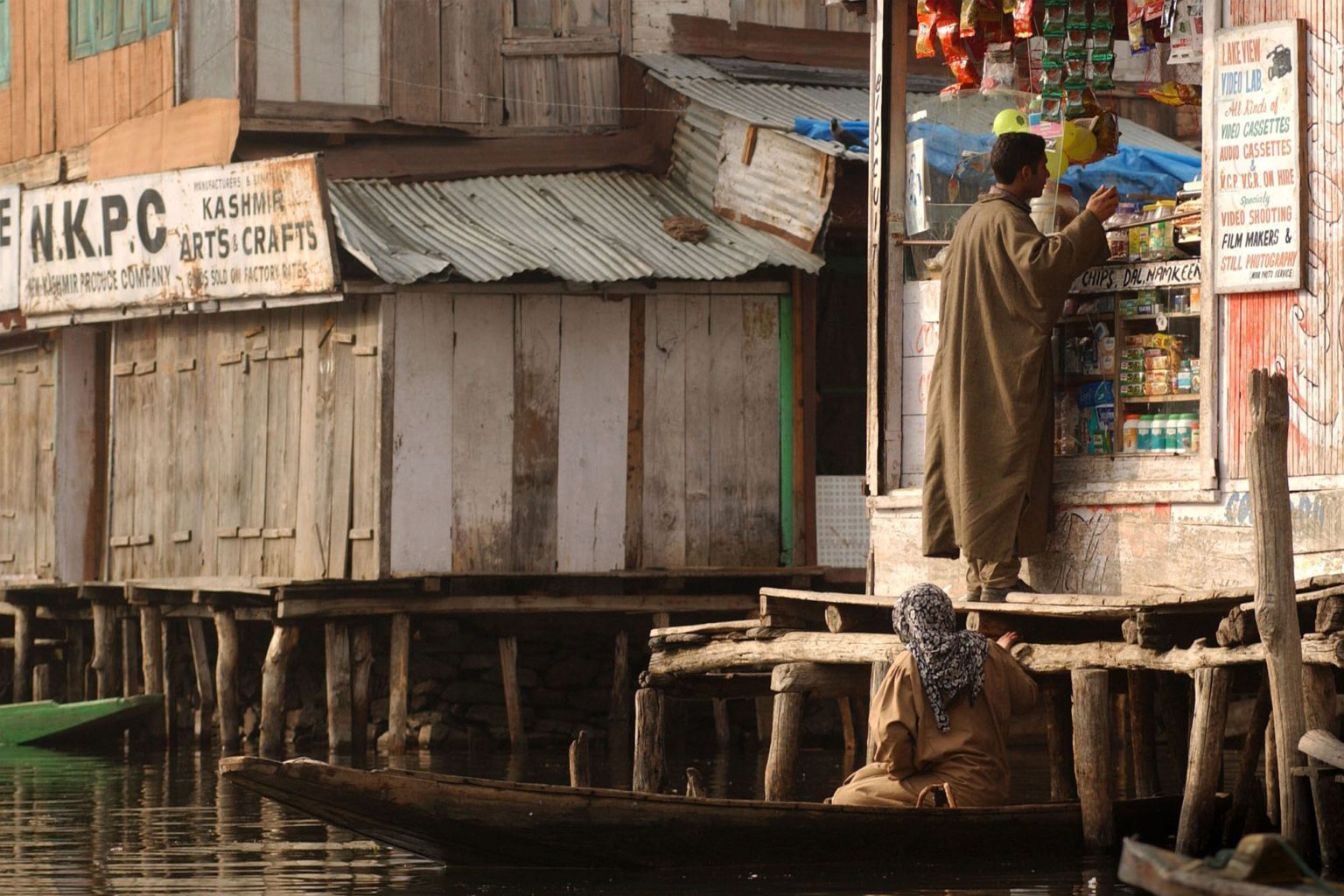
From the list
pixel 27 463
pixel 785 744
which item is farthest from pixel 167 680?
pixel 785 744

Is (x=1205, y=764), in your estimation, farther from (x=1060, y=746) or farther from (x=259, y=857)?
(x=259, y=857)

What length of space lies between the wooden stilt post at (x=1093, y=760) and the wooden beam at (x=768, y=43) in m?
9.73

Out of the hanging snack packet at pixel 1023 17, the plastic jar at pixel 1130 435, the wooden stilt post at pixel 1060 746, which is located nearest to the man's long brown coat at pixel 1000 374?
the plastic jar at pixel 1130 435

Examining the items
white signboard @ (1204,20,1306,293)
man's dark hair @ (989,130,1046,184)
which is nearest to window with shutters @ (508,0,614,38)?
man's dark hair @ (989,130,1046,184)

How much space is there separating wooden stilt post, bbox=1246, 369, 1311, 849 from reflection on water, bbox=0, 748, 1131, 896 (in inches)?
46.2

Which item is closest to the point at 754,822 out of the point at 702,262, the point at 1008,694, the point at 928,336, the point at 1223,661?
the point at 1008,694

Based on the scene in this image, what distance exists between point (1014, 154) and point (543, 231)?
23.2 feet

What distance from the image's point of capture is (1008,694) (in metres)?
10.5

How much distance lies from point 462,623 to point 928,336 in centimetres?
689

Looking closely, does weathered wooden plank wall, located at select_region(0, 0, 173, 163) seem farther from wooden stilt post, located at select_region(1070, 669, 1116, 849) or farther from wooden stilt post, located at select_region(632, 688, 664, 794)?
wooden stilt post, located at select_region(1070, 669, 1116, 849)

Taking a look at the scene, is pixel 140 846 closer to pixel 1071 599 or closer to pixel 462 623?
pixel 1071 599

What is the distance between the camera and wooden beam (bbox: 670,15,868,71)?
63.3 ft

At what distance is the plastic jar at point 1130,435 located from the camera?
37.4ft

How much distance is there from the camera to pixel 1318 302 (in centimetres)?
1045
